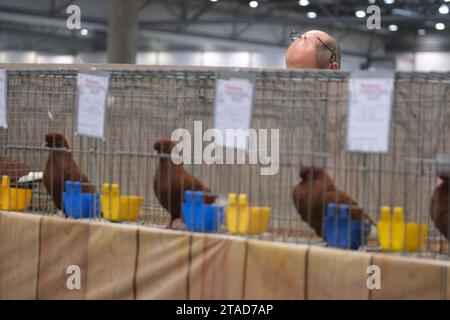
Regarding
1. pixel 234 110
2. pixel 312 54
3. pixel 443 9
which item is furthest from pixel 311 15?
pixel 234 110

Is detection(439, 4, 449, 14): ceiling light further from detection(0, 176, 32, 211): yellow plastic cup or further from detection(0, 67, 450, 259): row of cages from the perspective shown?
detection(0, 176, 32, 211): yellow plastic cup

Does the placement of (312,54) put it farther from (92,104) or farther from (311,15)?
(311,15)

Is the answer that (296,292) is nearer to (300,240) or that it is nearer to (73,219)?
(300,240)

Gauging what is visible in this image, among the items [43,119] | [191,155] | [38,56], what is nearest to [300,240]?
[191,155]

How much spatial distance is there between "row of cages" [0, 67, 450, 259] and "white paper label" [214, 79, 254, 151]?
85 millimetres

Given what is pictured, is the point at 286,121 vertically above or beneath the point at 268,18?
beneath

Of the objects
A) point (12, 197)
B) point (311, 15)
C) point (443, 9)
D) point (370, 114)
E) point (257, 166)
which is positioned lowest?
point (12, 197)

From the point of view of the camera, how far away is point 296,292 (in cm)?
252

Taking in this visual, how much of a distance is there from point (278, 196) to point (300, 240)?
0.63 meters

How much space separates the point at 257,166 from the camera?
135 inches

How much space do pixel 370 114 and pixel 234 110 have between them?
1.50 ft

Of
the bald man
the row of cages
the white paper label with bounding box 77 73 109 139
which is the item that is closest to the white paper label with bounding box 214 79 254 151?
the row of cages

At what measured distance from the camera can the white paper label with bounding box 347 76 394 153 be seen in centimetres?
234

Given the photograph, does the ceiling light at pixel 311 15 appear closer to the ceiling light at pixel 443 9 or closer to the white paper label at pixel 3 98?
the ceiling light at pixel 443 9
